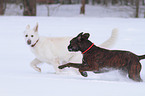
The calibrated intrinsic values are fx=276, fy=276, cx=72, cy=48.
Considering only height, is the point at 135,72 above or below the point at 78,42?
below

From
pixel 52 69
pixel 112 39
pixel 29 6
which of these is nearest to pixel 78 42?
pixel 112 39

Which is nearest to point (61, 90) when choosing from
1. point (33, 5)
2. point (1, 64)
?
point (1, 64)

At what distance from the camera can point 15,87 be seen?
3.43 m

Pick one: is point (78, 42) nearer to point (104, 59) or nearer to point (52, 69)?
point (104, 59)

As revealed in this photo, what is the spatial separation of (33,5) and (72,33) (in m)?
8.11

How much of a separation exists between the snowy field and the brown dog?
0.19 m

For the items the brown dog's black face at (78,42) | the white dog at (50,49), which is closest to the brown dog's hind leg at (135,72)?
the brown dog's black face at (78,42)

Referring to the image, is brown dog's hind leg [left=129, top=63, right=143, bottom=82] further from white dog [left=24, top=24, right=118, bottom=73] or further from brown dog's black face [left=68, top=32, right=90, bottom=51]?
white dog [left=24, top=24, right=118, bottom=73]

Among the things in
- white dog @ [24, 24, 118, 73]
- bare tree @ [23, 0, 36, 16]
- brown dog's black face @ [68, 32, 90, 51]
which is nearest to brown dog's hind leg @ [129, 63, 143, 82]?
brown dog's black face @ [68, 32, 90, 51]

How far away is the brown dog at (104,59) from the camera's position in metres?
3.97

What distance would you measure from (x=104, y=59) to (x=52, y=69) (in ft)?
9.15

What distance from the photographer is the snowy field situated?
3307 millimetres

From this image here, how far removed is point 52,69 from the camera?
6.66 metres

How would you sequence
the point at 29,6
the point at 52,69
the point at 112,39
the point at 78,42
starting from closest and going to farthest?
1. the point at 78,42
2. the point at 112,39
3. the point at 52,69
4. the point at 29,6
